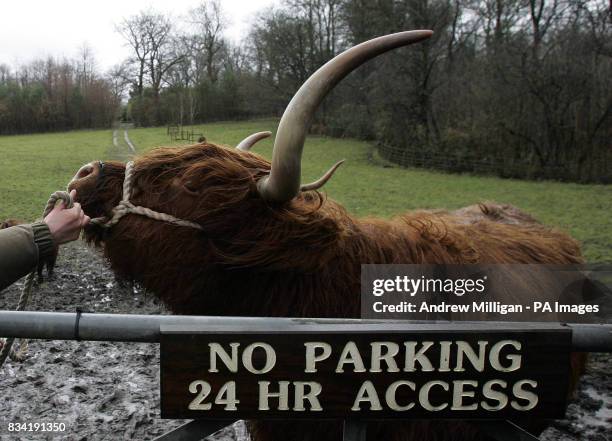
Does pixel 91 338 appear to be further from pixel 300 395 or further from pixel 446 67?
pixel 446 67

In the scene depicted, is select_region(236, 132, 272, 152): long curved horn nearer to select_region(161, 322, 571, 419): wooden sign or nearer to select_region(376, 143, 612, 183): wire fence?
select_region(161, 322, 571, 419): wooden sign

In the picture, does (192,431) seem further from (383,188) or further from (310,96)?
(383,188)

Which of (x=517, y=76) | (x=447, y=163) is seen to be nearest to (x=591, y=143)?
(x=517, y=76)

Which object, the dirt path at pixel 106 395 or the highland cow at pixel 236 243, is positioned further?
the dirt path at pixel 106 395

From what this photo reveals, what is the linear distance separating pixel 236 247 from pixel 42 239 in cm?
77

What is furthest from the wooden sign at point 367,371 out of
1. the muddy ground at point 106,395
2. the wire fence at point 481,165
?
the wire fence at point 481,165

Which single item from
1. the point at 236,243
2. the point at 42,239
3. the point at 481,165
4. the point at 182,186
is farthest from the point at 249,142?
the point at 481,165

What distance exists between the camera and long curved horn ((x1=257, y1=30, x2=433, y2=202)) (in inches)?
74.7

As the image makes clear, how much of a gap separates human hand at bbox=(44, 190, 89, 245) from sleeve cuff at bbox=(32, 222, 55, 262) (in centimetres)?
2

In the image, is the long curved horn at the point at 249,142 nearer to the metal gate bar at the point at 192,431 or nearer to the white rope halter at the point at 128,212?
the white rope halter at the point at 128,212

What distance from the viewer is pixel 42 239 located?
1.95 metres

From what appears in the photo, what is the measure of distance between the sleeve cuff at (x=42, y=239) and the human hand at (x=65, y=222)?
2 centimetres

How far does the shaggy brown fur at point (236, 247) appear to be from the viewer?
219 cm

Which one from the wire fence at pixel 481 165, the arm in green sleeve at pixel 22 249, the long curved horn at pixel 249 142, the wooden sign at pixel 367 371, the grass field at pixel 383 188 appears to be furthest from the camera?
the wire fence at pixel 481 165
